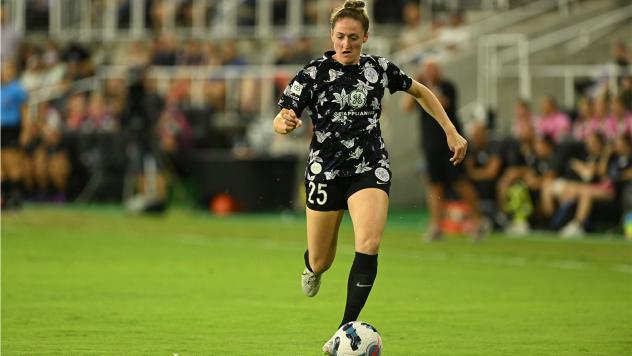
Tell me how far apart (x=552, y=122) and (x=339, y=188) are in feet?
48.7

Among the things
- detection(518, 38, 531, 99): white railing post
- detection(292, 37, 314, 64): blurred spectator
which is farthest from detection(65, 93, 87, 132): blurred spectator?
detection(518, 38, 531, 99): white railing post

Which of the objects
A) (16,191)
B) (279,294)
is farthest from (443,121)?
(16,191)

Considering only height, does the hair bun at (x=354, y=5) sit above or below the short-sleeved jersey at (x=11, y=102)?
above

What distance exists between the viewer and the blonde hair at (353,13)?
31.8ft

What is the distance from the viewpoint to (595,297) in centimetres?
1399

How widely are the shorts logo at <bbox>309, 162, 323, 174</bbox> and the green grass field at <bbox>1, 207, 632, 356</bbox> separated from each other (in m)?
1.26

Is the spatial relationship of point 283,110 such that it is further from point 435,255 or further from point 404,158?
point 404,158

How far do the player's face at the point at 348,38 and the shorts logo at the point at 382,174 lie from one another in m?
0.77

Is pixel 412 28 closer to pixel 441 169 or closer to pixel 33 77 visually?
pixel 33 77

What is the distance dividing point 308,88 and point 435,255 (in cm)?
935

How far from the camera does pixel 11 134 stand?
2617 centimetres

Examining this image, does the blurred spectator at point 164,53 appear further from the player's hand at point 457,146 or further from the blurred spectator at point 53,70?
the player's hand at point 457,146

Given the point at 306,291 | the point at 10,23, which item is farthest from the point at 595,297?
the point at 10,23

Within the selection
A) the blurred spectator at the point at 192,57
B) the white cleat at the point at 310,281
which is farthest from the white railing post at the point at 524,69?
the white cleat at the point at 310,281
